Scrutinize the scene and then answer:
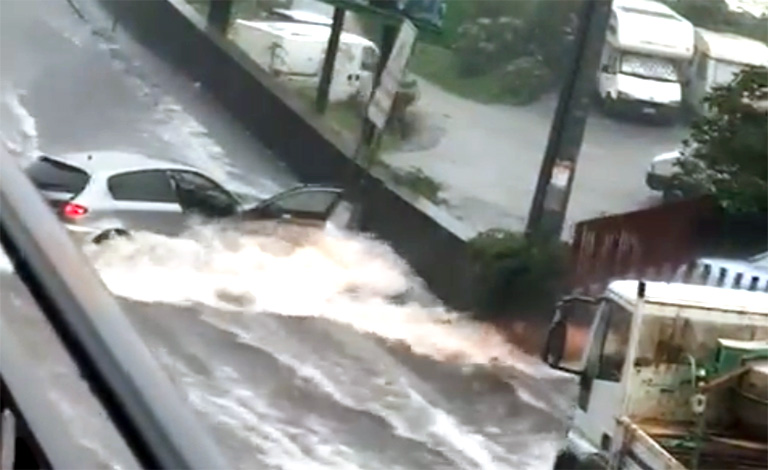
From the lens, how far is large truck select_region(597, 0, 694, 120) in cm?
419

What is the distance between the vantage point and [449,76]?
4422 mm

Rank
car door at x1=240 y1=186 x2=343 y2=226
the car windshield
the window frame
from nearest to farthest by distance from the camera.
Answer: the car windshield < the window frame < car door at x1=240 y1=186 x2=343 y2=226

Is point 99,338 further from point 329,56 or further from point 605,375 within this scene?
point 329,56

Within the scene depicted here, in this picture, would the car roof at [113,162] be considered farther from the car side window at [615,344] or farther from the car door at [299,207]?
the car side window at [615,344]

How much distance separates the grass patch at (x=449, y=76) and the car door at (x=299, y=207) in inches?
22.3

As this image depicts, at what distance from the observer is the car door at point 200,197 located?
378cm

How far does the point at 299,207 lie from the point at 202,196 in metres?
0.26

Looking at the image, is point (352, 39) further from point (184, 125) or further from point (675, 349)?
point (675, 349)

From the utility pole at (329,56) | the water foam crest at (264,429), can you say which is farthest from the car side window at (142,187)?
the water foam crest at (264,429)

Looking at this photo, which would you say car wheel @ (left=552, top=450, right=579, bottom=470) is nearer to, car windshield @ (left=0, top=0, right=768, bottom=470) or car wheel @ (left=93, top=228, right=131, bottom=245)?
car windshield @ (left=0, top=0, right=768, bottom=470)

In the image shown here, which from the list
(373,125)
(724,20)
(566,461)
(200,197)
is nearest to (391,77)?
(373,125)

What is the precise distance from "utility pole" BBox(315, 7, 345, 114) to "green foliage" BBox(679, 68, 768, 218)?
1.10 m

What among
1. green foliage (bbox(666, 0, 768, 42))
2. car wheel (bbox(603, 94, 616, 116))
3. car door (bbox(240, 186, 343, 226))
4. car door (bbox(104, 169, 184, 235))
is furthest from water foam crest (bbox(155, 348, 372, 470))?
green foliage (bbox(666, 0, 768, 42))

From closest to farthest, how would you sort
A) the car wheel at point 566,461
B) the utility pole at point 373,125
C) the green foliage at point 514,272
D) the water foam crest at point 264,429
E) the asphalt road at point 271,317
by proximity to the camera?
the car wheel at point 566,461 < the water foam crest at point 264,429 < the asphalt road at point 271,317 < the green foliage at point 514,272 < the utility pole at point 373,125
